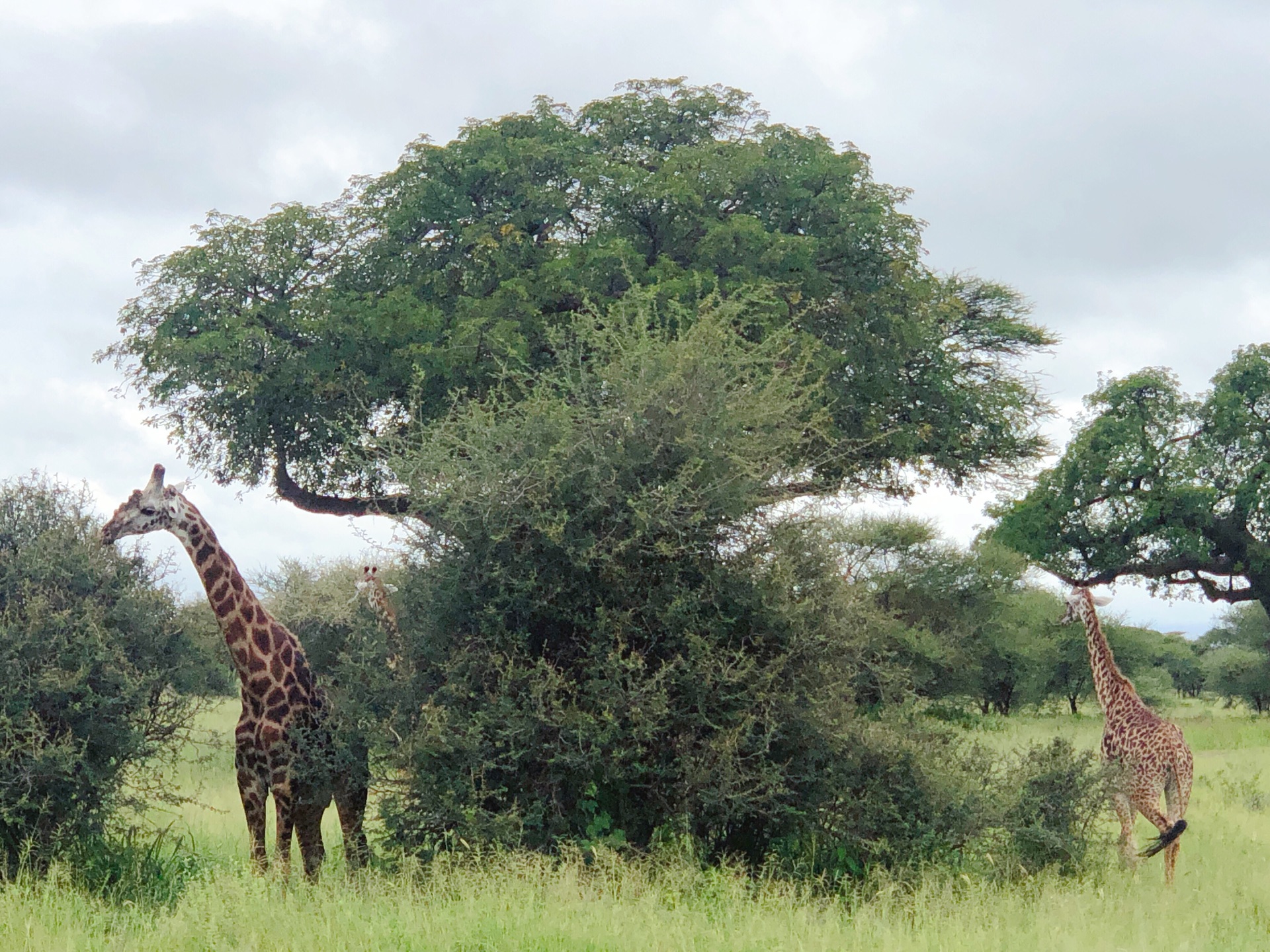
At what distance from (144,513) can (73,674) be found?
1.44m

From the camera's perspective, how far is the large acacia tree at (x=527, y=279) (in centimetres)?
2169

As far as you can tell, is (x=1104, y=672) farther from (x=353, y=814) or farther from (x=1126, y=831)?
(x=353, y=814)

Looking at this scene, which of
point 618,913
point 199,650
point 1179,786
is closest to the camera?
point 618,913

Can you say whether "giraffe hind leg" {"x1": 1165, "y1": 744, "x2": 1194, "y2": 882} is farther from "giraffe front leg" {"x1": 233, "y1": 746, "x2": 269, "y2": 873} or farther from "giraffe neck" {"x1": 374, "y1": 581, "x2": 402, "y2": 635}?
"giraffe front leg" {"x1": 233, "y1": 746, "x2": 269, "y2": 873}

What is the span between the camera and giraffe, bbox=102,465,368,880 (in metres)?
10.3

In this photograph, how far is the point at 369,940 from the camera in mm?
6980

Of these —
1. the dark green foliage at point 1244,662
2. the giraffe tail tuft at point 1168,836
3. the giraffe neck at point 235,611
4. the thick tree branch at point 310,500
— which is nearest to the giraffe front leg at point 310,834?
the giraffe neck at point 235,611

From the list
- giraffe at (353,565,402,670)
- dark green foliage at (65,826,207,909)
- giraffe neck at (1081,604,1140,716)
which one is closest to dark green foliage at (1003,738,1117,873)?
giraffe neck at (1081,604,1140,716)

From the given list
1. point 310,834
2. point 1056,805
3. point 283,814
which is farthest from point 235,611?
point 1056,805

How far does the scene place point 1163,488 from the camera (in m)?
32.6

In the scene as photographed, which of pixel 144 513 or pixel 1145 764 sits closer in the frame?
pixel 144 513

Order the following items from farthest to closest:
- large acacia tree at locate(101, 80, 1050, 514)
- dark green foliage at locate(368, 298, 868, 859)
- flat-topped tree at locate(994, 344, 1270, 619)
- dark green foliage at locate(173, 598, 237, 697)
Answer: flat-topped tree at locate(994, 344, 1270, 619), large acacia tree at locate(101, 80, 1050, 514), dark green foliage at locate(173, 598, 237, 697), dark green foliage at locate(368, 298, 868, 859)

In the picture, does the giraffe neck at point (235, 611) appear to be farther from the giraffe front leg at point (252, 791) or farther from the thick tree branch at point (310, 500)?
the thick tree branch at point (310, 500)

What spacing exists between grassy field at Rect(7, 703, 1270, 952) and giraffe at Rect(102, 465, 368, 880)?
442mm
